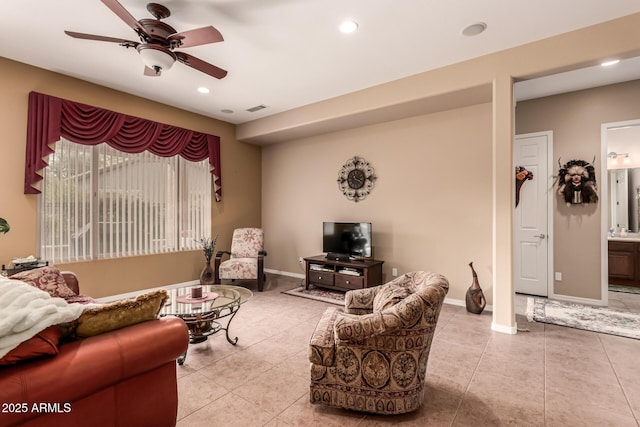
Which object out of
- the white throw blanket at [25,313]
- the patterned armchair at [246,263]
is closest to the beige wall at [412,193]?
the patterned armchair at [246,263]

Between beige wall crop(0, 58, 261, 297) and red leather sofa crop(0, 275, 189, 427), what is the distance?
3.26 meters

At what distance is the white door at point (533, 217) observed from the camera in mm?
4484

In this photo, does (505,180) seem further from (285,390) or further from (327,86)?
(285,390)

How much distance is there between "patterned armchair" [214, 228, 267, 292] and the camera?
481 cm

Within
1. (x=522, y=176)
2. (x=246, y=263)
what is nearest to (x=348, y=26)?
(x=522, y=176)

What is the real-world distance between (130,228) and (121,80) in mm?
2018

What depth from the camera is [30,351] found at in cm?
119

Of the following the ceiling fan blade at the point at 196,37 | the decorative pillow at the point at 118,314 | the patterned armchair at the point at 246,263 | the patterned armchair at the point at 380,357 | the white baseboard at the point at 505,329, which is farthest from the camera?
the patterned armchair at the point at 246,263

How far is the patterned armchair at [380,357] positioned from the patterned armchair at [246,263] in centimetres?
303

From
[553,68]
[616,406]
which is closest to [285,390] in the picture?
[616,406]

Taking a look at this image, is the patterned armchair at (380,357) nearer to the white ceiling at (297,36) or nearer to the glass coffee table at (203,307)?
the glass coffee table at (203,307)

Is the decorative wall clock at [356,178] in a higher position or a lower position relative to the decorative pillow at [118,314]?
higher

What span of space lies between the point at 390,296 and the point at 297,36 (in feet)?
8.30

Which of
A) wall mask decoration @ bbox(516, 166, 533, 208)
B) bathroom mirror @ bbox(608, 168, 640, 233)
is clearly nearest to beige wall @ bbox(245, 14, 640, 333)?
wall mask decoration @ bbox(516, 166, 533, 208)
